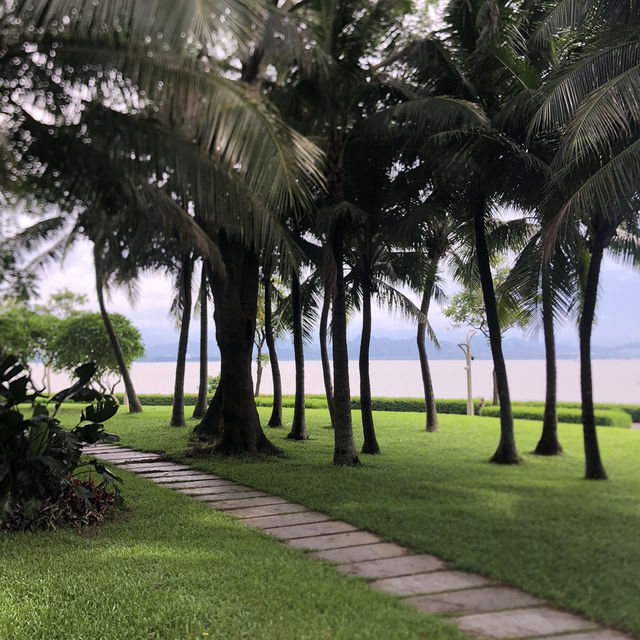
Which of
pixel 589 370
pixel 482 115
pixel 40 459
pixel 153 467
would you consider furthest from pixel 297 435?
pixel 589 370

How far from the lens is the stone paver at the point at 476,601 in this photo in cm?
251

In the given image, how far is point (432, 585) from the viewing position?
2863mm

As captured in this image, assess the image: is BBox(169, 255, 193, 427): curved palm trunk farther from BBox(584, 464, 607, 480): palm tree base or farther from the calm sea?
BBox(584, 464, 607, 480): palm tree base

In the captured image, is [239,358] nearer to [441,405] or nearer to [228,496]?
[228,496]

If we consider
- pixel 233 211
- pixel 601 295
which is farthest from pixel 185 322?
pixel 601 295

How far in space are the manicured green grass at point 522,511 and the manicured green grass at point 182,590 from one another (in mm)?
380

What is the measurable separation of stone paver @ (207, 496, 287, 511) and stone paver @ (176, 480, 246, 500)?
571 millimetres

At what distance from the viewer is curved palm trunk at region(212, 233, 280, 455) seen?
31.1ft

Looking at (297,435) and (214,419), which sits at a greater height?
(214,419)

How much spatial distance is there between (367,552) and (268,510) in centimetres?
290

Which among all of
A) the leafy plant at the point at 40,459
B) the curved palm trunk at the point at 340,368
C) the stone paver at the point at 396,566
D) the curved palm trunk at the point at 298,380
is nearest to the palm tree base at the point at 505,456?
the stone paver at the point at 396,566

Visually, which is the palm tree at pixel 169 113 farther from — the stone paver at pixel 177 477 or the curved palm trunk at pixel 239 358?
the curved palm trunk at pixel 239 358

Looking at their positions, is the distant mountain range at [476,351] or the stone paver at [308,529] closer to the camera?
the distant mountain range at [476,351]

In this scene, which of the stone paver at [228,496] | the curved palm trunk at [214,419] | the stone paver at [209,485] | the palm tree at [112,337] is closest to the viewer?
the palm tree at [112,337]
